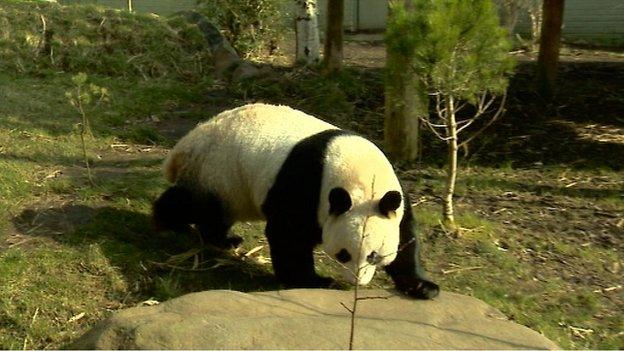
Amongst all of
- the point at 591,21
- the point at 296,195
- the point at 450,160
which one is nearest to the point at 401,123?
the point at 450,160

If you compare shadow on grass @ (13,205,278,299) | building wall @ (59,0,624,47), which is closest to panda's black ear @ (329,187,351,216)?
shadow on grass @ (13,205,278,299)

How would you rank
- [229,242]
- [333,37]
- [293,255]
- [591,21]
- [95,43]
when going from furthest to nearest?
[591,21] < [95,43] < [333,37] < [229,242] < [293,255]

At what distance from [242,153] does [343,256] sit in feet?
3.60

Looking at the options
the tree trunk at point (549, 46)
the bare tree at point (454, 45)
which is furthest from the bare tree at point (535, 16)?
the bare tree at point (454, 45)

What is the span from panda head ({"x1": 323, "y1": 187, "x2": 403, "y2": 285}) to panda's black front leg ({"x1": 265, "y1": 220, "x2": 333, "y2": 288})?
0.92 ft

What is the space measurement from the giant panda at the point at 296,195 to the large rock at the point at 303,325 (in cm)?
29

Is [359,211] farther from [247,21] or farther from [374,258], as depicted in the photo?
[247,21]

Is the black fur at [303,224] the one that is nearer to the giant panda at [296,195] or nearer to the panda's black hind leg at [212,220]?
the giant panda at [296,195]

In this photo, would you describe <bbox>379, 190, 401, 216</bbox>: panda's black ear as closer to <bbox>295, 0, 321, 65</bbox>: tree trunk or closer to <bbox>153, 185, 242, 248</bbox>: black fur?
<bbox>153, 185, 242, 248</bbox>: black fur

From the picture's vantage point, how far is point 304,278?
4820 millimetres

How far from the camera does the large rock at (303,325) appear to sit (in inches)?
130

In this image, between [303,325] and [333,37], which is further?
[333,37]

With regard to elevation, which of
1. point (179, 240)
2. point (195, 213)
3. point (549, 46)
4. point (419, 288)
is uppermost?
point (549, 46)

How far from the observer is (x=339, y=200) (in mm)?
4426
